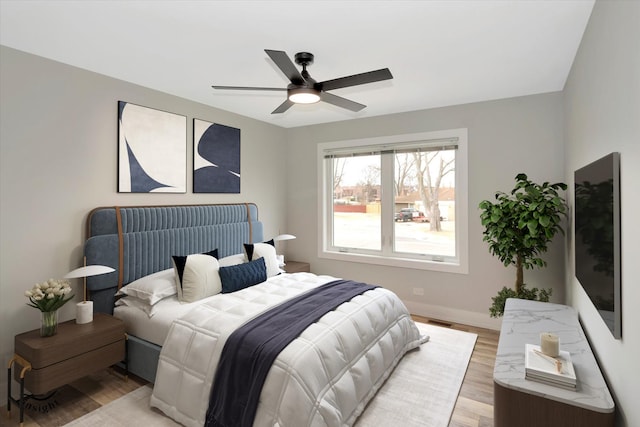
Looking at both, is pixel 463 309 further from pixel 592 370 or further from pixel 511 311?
pixel 592 370

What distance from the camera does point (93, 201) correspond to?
119 inches

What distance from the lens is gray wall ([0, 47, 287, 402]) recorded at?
2512 mm

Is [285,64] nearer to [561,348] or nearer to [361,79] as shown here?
[361,79]

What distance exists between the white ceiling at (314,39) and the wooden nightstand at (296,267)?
254cm

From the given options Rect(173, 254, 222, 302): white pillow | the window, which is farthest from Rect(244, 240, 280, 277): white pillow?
the window

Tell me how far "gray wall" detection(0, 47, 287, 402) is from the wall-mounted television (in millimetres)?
3688

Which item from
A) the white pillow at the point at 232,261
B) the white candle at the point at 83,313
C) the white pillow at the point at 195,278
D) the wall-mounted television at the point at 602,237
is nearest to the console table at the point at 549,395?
the wall-mounted television at the point at 602,237

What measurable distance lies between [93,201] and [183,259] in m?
0.96

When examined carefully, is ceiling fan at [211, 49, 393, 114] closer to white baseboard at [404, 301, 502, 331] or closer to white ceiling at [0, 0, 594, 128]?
white ceiling at [0, 0, 594, 128]

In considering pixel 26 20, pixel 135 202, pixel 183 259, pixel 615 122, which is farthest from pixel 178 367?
pixel 615 122

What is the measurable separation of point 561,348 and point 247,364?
1.96 m

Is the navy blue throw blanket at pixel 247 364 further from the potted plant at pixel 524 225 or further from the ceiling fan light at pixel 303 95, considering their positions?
the potted plant at pixel 524 225

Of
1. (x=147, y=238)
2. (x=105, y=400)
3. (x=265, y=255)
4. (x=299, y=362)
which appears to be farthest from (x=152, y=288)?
(x=299, y=362)

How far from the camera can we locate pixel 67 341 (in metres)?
2.32
